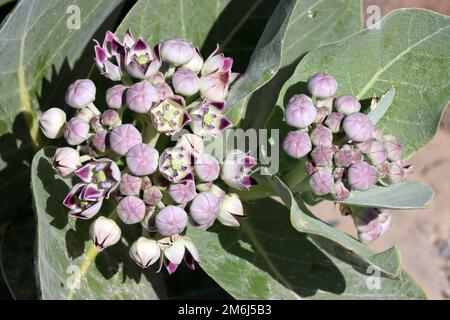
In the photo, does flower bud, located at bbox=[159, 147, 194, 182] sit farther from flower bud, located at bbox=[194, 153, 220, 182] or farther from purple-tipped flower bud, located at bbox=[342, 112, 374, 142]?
purple-tipped flower bud, located at bbox=[342, 112, 374, 142]

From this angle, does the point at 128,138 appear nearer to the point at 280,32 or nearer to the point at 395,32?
the point at 280,32

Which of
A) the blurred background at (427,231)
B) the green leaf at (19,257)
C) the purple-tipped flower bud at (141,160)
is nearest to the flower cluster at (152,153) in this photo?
the purple-tipped flower bud at (141,160)

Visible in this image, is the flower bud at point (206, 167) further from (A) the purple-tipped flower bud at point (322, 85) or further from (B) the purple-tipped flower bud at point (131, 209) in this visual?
(A) the purple-tipped flower bud at point (322, 85)

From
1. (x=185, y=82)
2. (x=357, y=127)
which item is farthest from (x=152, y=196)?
(x=357, y=127)

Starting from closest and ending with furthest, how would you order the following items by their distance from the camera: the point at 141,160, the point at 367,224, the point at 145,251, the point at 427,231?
the point at 141,160 → the point at 145,251 → the point at 367,224 → the point at 427,231

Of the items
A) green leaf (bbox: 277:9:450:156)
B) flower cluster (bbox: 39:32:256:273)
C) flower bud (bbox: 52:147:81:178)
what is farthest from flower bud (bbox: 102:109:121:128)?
green leaf (bbox: 277:9:450:156)

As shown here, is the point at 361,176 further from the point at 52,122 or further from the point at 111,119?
the point at 52,122
